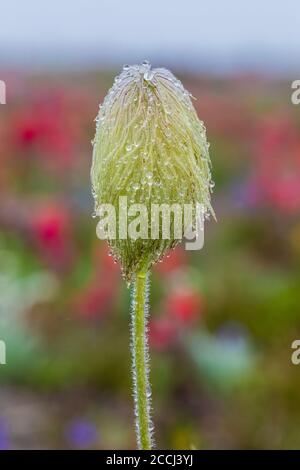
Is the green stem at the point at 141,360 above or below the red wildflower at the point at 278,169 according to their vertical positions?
below

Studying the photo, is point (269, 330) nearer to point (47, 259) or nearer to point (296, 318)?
point (296, 318)

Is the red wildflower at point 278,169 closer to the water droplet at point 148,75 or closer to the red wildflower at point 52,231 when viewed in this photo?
the red wildflower at point 52,231

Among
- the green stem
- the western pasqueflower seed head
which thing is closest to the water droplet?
the western pasqueflower seed head

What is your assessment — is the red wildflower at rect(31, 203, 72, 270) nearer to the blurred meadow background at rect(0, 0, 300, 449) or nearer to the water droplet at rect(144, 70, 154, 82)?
the blurred meadow background at rect(0, 0, 300, 449)

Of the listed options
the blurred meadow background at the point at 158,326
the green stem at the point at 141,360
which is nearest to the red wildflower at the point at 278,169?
the blurred meadow background at the point at 158,326

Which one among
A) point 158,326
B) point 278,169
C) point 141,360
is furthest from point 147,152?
point 278,169
